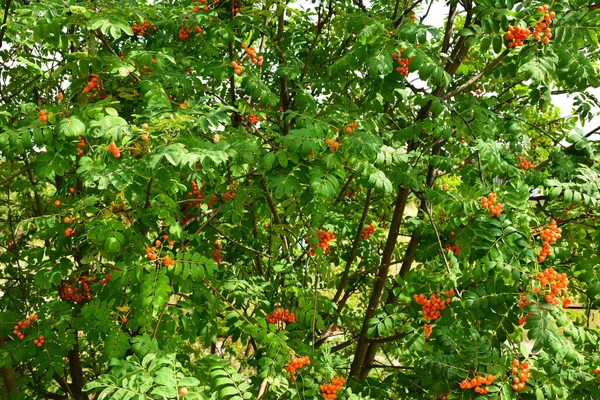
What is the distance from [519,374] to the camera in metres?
2.94

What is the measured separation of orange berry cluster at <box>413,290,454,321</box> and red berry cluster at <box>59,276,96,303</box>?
226 cm

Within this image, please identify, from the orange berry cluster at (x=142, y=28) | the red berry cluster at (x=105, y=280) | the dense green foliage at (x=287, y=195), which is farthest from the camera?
the orange berry cluster at (x=142, y=28)

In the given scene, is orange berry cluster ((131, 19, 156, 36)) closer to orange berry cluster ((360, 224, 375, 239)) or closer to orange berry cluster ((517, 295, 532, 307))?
orange berry cluster ((360, 224, 375, 239))

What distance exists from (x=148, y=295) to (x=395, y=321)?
63.0 inches

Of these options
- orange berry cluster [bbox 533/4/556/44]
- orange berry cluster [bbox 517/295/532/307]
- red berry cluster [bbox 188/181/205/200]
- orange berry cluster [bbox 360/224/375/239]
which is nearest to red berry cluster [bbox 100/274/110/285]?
red berry cluster [bbox 188/181/205/200]

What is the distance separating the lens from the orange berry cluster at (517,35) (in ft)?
9.36

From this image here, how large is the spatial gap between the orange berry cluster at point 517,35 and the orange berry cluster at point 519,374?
165 cm

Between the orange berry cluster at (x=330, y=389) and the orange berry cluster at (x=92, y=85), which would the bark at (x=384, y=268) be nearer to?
the orange berry cluster at (x=330, y=389)

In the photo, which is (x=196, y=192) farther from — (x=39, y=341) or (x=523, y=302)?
(x=523, y=302)

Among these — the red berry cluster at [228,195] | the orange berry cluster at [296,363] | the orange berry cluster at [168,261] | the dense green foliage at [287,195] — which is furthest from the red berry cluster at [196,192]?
the orange berry cluster at [296,363]

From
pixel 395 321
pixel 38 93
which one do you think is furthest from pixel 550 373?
pixel 38 93

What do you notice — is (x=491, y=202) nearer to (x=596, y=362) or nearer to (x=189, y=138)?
(x=596, y=362)

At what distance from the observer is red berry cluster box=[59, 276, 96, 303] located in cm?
401

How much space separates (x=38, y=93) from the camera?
4930mm
